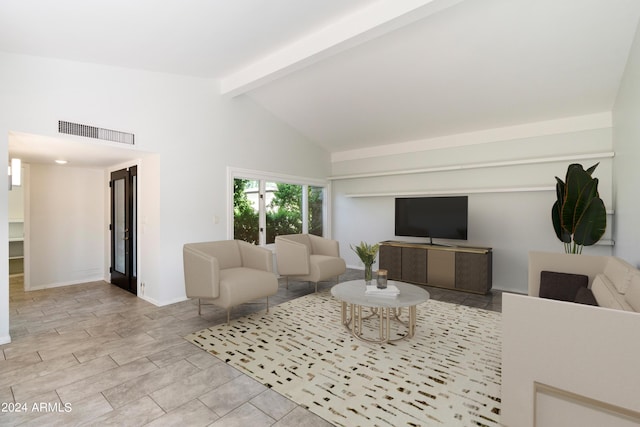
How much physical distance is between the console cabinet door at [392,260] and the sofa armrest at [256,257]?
→ 233cm

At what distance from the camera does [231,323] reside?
11.0 feet

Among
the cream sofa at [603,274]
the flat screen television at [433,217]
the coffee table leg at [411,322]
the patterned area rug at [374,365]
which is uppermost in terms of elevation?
the flat screen television at [433,217]


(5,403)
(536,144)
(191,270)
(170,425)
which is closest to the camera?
(170,425)

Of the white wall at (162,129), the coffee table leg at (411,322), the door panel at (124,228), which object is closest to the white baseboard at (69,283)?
the door panel at (124,228)

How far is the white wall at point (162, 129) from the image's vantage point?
3023mm

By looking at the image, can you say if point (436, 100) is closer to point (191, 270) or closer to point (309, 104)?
point (309, 104)

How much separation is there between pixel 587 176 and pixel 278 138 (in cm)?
443

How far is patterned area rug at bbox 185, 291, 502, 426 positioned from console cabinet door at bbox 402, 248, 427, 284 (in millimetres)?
1414

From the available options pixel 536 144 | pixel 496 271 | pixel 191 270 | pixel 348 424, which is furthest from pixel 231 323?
pixel 536 144

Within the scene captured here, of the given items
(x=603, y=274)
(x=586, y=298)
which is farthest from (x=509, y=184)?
(x=586, y=298)

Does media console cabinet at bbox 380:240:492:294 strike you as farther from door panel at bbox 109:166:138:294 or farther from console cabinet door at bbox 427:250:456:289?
door panel at bbox 109:166:138:294

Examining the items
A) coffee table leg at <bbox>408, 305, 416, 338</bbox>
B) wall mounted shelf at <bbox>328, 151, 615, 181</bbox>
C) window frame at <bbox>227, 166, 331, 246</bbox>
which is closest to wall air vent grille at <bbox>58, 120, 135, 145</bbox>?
window frame at <bbox>227, 166, 331, 246</bbox>

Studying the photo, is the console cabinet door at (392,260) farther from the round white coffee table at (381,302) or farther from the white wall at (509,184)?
the round white coffee table at (381,302)

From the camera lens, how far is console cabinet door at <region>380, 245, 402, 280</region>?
5.33 metres
